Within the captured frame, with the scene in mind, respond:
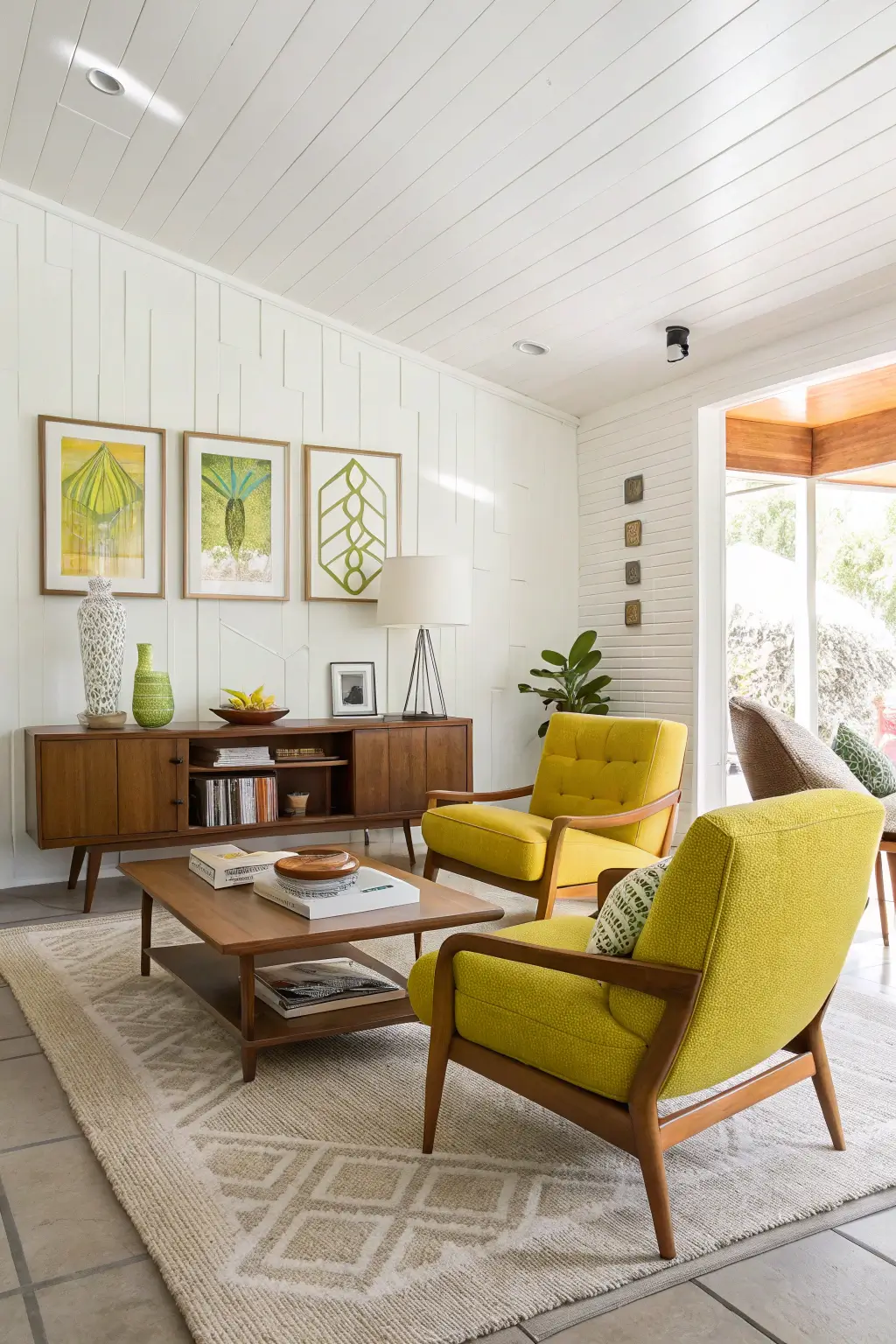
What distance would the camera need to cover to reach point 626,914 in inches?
72.6

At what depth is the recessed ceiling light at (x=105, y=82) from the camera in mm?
3572

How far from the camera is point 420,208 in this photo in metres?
4.04

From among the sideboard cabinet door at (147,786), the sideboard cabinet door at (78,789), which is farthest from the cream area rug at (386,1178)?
the sideboard cabinet door at (147,786)

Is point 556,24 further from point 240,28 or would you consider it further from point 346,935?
point 346,935

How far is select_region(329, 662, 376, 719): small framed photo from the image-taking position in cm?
519

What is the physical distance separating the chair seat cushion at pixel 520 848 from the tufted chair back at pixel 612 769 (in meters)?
0.13

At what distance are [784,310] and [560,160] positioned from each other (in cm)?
126

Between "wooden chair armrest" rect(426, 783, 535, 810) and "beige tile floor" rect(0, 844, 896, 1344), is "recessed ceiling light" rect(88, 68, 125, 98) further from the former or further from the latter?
"beige tile floor" rect(0, 844, 896, 1344)

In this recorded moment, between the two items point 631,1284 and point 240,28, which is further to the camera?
point 240,28

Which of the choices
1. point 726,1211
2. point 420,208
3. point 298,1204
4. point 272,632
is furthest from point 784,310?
point 298,1204

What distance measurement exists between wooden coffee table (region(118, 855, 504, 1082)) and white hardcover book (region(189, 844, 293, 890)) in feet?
0.10

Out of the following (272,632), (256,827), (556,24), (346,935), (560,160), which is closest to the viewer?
(346,935)

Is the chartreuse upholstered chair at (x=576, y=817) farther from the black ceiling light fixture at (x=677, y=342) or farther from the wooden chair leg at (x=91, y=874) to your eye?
the black ceiling light fixture at (x=677, y=342)

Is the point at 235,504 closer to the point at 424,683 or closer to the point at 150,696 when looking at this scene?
the point at 150,696
